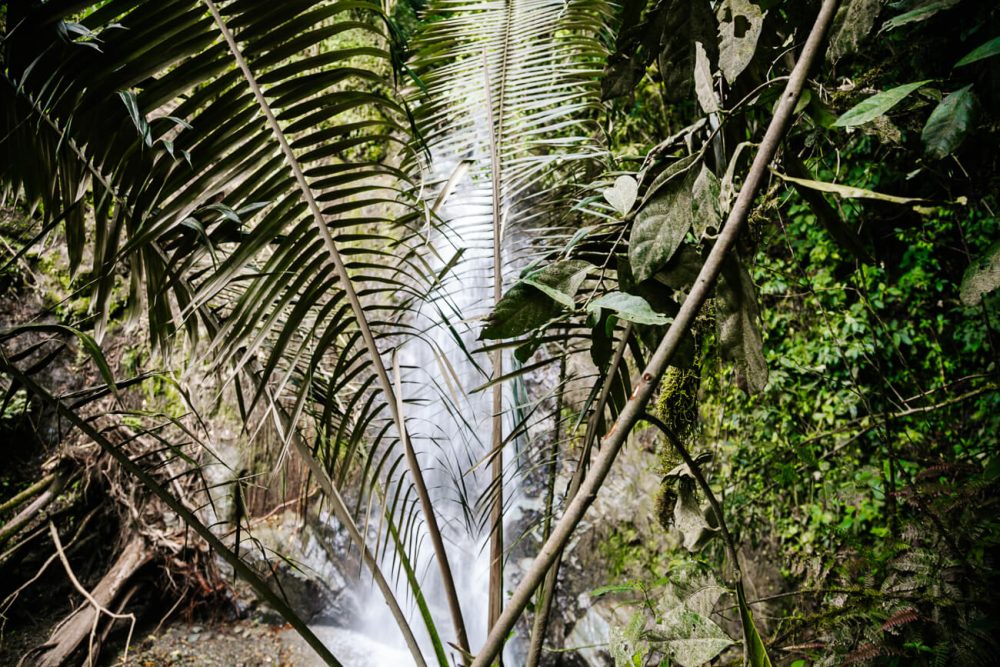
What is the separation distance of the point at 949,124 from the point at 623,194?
1.38 ft

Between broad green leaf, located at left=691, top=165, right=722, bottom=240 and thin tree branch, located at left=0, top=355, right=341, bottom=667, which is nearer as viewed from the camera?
broad green leaf, located at left=691, top=165, right=722, bottom=240

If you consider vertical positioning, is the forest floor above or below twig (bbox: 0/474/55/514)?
below

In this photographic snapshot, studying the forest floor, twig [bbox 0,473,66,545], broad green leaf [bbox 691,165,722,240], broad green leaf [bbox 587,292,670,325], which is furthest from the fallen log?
broad green leaf [bbox 691,165,722,240]

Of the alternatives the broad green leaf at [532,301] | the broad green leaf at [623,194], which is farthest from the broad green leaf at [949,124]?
the broad green leaf at [532,301]

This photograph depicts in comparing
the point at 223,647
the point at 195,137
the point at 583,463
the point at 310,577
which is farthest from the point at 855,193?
the point at 223,647

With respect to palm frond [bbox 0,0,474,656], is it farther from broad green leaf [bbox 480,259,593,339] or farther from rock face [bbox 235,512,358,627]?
rock face [bbox 235,512,358,627]

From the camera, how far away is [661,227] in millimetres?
689

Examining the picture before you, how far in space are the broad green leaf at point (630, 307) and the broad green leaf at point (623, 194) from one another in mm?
150

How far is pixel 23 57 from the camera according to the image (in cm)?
95

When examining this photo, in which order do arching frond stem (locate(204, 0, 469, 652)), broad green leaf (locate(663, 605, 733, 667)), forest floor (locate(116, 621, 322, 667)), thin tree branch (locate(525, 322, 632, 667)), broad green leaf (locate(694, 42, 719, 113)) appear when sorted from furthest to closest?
forest floor (locate(116, 621, 322, 667))
arching frond stem (locate(204, 0, 469, 652))
broad green leaf (locate(663, 605, 733, 667))
thin tree branch (locate(525, 322, 632, 667))
broad green leaf (locate(694, 42, 719, 113))

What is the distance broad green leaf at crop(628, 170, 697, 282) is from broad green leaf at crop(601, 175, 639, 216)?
0.06 m

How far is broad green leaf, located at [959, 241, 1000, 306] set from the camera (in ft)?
2.30

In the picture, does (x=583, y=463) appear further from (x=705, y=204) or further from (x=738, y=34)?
(x=738, y=34)

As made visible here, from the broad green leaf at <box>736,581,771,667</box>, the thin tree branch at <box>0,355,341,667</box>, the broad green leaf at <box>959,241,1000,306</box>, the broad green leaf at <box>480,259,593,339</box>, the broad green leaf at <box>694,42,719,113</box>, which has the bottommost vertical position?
the broad green leaf at <box>736,581,771,667</box>
